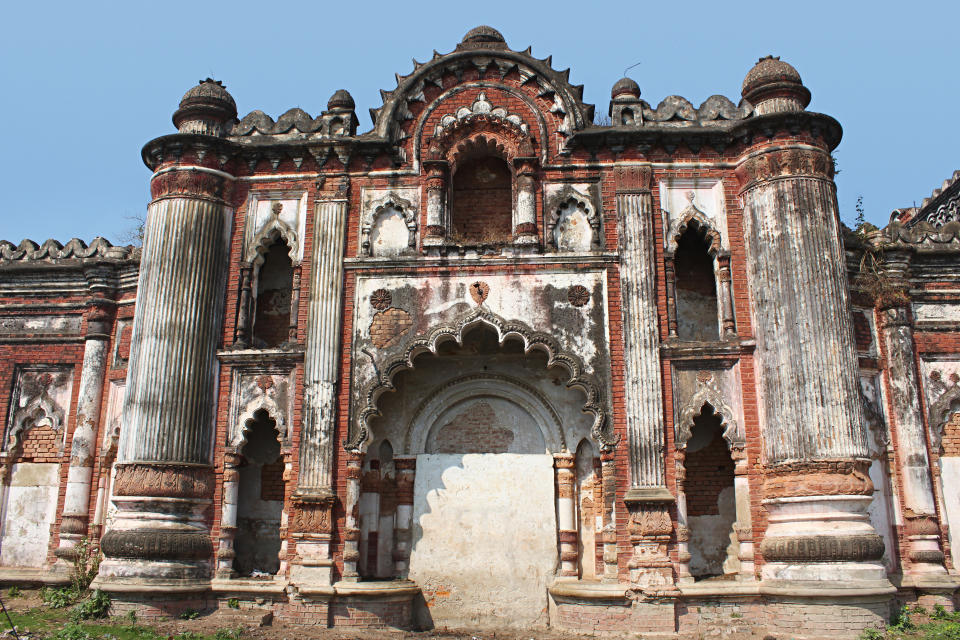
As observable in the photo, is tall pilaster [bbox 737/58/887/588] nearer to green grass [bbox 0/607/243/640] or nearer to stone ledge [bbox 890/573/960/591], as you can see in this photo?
stone ledge [bbox 890/573/960/591]

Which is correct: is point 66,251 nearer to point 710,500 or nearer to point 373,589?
point 373,589

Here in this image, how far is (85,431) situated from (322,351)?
4.76 m

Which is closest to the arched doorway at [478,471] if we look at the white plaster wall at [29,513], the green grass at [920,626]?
the green grass at [920,626]

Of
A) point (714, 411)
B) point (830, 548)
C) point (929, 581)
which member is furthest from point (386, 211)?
point (929, 581)

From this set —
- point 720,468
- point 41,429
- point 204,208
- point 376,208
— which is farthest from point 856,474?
point 41,429

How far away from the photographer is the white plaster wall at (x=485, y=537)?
472 inches

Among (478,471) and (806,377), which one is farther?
(478,471)

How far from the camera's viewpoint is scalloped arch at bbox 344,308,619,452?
38.0ft

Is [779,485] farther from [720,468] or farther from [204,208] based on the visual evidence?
[204,208]

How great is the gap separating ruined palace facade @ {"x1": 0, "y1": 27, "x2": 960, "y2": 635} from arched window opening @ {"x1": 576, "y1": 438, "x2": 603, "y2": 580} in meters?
0.04

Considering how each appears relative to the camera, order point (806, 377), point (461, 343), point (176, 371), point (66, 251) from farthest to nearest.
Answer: point (66, 251), point (461, 343), point (176, 371), point (806, 377)

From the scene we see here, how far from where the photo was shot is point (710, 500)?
465 inches

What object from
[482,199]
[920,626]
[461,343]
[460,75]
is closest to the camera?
[920,626]

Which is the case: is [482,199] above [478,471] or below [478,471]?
above
